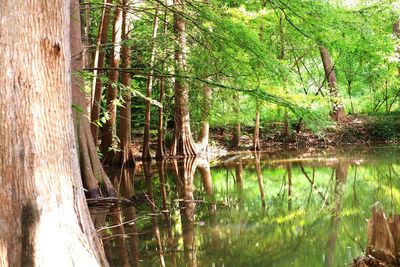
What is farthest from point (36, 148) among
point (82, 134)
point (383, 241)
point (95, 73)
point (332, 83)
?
point (332, 83)

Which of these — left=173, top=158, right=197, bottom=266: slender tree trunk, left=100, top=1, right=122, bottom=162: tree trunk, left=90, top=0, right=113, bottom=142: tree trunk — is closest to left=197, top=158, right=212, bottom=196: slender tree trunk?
left=173, top=158, right=197, bottom=266: slender tree trunk

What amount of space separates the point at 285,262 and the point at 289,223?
5.63 feet

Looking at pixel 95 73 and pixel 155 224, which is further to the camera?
pixel 95 73

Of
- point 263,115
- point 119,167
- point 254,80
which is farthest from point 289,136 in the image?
point 254,80

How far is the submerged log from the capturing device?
13.2ft

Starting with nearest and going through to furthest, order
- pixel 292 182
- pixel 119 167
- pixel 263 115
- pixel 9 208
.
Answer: pixel 9 208, pixel 292 182, pixel 119 167, pixel 263 115

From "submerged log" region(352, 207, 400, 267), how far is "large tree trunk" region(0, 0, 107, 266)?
7.82 ft

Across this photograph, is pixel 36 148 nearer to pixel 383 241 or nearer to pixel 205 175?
pixel 383 241

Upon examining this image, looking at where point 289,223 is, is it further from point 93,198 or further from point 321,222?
point 93,198

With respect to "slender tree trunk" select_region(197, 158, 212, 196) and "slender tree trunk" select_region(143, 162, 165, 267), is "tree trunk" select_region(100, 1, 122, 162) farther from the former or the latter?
"slender tree trunk" select_region(197, 158, 212, 196)

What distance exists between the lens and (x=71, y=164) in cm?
324

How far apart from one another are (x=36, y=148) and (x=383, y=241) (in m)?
2.91

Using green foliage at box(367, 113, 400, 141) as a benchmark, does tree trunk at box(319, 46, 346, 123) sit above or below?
above

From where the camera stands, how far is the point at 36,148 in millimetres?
3004
